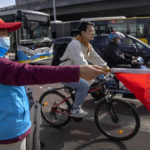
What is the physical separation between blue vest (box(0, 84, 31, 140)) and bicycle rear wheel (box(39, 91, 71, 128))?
2193mm

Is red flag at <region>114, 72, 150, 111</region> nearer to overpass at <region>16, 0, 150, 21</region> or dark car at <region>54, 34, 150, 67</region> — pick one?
dark car at <region>54, 34, 150, 67</region>

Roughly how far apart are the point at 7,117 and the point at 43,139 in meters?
2.11

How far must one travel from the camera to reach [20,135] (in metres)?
1.69

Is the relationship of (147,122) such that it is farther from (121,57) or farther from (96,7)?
(96,7)

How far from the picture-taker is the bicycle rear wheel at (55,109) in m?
3.90

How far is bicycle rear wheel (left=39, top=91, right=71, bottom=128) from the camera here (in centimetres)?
390

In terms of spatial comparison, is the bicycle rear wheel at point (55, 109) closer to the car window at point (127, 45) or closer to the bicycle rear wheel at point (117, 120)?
the bicycle rear wheel at point (117, 120)

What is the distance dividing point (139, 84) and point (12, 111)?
136 centimetres

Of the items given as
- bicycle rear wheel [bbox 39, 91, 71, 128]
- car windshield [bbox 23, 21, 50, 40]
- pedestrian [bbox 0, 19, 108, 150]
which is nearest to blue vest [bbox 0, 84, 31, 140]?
pedestrian [bbox 0, 19, 108, 150]

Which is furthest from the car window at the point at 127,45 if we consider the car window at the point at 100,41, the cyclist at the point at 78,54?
the cyclist at the point at 78,54

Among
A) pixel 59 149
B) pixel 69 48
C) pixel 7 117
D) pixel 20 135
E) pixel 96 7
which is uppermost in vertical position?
pixel 96 7

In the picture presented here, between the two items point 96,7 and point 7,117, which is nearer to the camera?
point 7,117

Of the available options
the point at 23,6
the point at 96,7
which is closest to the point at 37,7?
the point at 23,6

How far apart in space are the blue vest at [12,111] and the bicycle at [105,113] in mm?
1869
